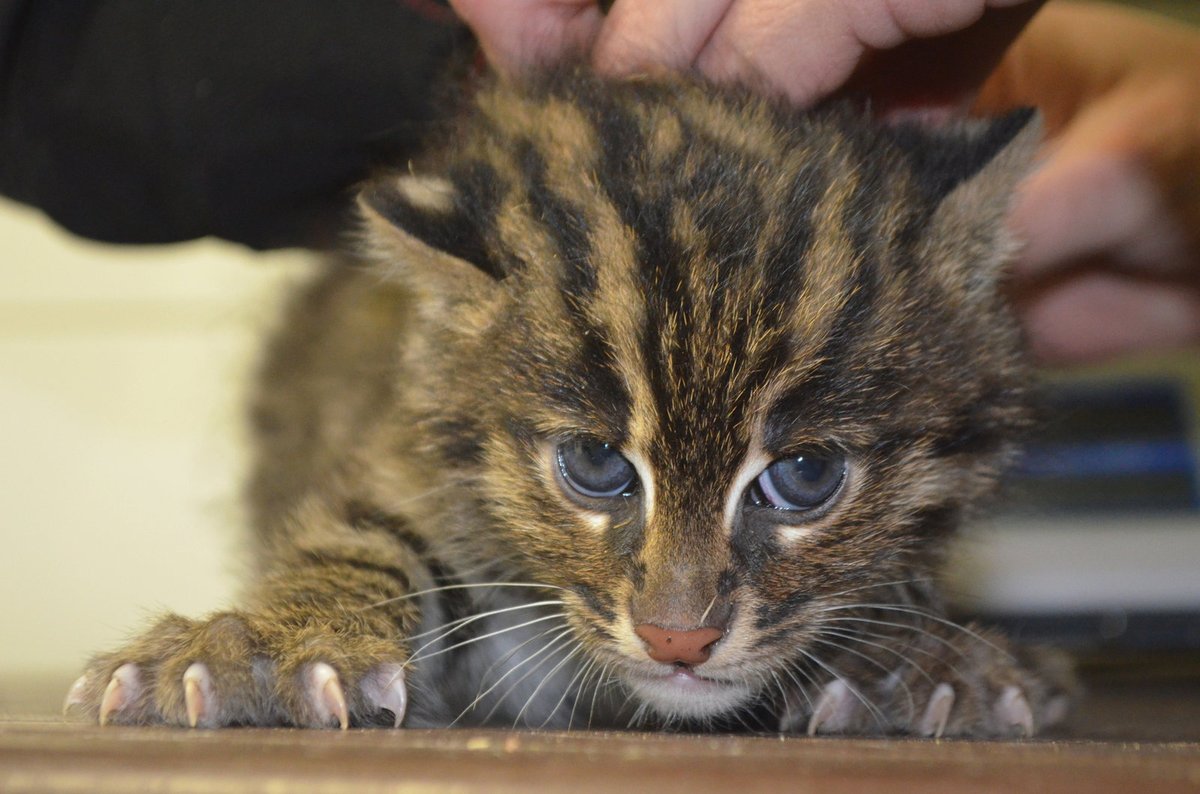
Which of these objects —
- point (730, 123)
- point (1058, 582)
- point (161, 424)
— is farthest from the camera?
point (161, 424)

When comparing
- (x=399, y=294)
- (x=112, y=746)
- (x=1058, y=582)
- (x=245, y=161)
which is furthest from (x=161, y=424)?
(x=112, y=746)

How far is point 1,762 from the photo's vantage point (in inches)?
37.4

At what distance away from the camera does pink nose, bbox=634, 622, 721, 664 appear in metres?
1.48

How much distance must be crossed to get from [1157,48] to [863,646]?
196cm

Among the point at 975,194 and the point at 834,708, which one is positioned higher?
the point at 975,194

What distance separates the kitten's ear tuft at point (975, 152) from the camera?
171 cm

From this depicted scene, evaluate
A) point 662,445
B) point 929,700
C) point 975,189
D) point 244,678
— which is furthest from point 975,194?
point 244,678

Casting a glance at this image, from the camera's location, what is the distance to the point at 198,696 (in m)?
1.38

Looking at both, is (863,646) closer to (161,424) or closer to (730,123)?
(730,123)

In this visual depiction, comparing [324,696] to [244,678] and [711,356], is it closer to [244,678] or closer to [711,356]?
[244,678]

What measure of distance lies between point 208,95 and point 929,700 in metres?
1.59

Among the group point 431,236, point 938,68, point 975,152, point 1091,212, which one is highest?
point 938,68

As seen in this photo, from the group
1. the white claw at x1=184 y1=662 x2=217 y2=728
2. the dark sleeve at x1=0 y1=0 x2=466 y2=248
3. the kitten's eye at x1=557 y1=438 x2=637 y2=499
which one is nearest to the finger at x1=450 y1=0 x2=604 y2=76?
the dark sleeve at x1=0 y1=0 x2=466 y2=248

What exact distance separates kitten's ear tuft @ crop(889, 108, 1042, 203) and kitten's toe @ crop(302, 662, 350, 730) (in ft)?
3.74
